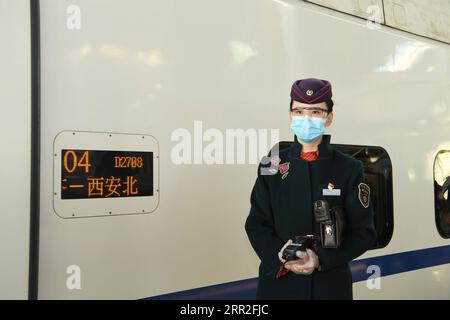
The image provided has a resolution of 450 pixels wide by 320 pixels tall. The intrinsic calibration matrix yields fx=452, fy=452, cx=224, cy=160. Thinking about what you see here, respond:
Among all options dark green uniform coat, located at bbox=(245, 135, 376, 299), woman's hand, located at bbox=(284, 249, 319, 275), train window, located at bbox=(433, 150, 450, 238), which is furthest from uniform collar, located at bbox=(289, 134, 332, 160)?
train window, located at bbox=(433, 150, 450, 238)

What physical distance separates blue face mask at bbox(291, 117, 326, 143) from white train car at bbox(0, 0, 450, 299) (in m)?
0.56

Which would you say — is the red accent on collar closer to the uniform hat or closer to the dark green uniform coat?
the dark green uniform coat

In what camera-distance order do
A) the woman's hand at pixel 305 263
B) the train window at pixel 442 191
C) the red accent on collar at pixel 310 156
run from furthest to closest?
the train window at pixel 442 191 → the red accent on collar at pixel 310 156 → the woman's hand at pixel 305 263

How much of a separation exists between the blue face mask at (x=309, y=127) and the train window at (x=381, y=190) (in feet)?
3.80

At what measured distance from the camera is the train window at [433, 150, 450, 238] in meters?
2.93

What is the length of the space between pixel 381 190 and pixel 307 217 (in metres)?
1.32

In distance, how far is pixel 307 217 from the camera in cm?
150

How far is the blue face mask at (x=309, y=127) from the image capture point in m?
1.48

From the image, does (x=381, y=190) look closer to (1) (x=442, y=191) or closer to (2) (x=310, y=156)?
(1) (x=442, y=191)

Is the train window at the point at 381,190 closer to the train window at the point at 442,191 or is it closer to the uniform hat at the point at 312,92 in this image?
the train window at the point at 442,191

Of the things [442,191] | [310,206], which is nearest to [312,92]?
[310,206]

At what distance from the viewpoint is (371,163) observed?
2.57 metres

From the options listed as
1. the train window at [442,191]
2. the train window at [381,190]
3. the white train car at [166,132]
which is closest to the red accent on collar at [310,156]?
the white train car at [166,132]
